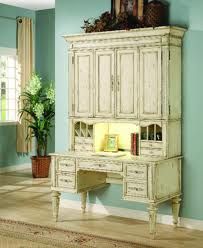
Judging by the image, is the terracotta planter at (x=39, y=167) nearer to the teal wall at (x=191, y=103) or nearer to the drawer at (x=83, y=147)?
the drawer at (x=83, y=147)

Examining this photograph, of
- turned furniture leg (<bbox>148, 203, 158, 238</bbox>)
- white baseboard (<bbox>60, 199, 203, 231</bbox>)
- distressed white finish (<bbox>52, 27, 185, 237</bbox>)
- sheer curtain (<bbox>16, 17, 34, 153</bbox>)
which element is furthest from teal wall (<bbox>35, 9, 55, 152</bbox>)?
turned furniture leg (<bbox>148, 203, 158, 238</bbox>)

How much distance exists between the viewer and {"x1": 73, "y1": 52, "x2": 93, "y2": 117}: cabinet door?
5.71 meters

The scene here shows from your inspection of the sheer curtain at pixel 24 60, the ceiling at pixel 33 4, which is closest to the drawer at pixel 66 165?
the sheer curtain at pixel 24 60

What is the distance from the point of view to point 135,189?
514 cm

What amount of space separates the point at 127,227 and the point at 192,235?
2.26 ft

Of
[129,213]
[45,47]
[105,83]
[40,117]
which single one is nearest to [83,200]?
[129,213]

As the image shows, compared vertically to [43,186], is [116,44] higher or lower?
higher

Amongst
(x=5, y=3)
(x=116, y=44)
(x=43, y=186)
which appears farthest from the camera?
(x=5, y=3)

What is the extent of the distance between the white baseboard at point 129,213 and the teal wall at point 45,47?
10.6 feet

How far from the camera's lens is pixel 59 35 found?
20.7ft

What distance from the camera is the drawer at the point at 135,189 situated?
5.09 m

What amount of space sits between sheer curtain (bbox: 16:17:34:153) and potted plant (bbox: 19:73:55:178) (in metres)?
0.42

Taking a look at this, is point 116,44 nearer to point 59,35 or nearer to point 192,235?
point 59,35

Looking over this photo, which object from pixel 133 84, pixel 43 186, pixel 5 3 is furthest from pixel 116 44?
pixel 5 3
